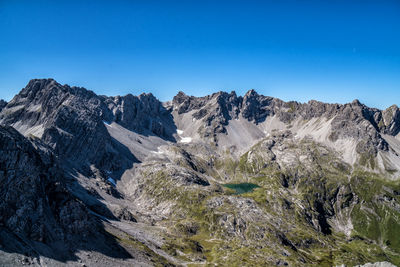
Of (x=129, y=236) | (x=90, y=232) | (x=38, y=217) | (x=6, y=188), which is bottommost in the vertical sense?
(x=129, y=236)

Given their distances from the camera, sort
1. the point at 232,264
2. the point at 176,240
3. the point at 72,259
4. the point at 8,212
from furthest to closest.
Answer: the point at 176,240 < the point at 232,264 < the point at 72,259 < the point at 8,212

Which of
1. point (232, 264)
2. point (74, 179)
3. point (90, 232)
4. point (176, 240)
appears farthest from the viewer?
point (74, 179)

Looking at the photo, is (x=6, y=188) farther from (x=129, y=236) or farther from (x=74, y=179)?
(x=74, y=179)

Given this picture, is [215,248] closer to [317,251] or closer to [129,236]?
[129,236]

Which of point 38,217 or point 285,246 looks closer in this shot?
point 38,217

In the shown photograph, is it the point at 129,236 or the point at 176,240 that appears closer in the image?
the point at 129,236

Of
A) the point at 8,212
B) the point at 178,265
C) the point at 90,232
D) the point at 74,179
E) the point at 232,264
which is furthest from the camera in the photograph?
the point at 74,179

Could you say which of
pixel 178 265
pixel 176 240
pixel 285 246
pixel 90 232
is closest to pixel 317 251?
pixel 285 246

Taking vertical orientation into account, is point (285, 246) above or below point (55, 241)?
below

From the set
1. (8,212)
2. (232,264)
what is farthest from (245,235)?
(8,212)
